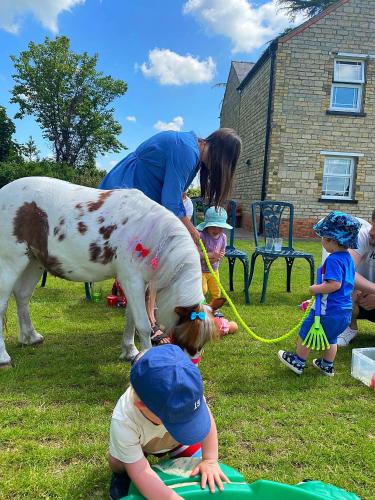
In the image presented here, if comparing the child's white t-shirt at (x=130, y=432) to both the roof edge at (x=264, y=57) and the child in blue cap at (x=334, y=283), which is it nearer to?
the child in blue cap at (x=334, y=283)

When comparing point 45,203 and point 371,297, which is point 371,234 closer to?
point 371,297

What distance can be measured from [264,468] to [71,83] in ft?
103

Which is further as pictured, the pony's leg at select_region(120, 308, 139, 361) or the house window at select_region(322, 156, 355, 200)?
the house window at select_region(322, 156, 355, 200)

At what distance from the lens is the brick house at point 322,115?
13.6 metres

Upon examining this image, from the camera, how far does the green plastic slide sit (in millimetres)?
1518

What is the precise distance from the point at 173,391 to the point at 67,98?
31.0 metres

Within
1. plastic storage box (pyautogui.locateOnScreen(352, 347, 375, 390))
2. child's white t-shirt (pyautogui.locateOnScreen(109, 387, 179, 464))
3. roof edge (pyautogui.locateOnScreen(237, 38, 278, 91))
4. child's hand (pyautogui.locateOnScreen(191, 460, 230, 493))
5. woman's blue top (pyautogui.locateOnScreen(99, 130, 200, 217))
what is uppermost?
roof edge (pyautogui.locateOnScreen(237, 38, 278, 91))

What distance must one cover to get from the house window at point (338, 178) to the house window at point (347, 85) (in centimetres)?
176

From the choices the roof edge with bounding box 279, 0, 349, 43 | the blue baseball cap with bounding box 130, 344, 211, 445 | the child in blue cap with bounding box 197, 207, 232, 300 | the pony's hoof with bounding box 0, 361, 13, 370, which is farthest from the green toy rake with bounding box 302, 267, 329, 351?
the roof edge with bounding box 279, 0, 349, 43

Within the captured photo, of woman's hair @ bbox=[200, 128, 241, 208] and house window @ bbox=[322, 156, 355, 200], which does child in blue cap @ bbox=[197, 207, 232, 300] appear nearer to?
woman's hair @ bbox=[200, 128, 241, 208]

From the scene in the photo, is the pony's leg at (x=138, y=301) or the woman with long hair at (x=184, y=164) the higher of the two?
the woman with long hair at (x=184, y=164)

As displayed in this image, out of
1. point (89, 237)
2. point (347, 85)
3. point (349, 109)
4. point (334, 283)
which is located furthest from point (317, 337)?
point (347, 85)

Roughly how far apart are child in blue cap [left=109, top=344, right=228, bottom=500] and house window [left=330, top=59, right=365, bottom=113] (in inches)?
571

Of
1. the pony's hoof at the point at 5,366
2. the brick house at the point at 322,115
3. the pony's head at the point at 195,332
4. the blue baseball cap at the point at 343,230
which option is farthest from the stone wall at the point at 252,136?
the pony's head at the point at 195,332
